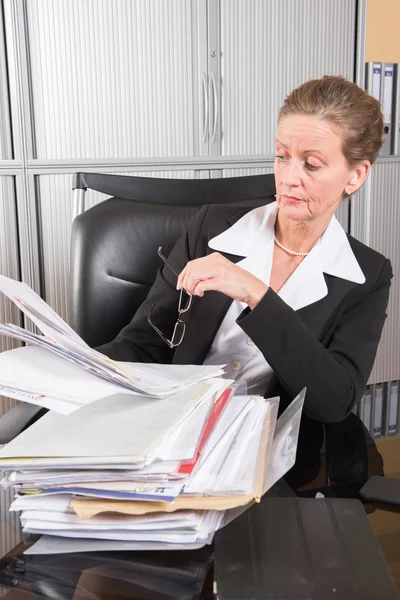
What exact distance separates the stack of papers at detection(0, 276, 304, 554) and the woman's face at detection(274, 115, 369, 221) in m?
0.67

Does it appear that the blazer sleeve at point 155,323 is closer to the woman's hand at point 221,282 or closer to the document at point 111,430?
the woman's hand at point 221,282

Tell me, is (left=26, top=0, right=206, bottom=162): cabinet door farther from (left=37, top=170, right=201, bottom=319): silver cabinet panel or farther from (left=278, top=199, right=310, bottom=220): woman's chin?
(left=278, top=199, right=310, bottom=220): woman's chin

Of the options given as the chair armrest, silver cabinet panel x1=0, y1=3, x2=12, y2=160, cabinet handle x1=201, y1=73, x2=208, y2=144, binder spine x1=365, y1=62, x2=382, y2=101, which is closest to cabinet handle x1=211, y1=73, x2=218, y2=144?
cabinet handle x1=201, y1=73, x2=208, y2=144

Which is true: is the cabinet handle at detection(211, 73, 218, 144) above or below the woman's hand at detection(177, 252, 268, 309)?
above

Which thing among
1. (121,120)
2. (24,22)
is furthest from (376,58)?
(24,22)

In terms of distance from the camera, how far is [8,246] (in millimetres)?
2629

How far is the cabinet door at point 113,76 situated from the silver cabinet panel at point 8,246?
0.18 m

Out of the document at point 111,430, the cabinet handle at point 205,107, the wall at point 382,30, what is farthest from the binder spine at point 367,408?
the wall at point 382,30

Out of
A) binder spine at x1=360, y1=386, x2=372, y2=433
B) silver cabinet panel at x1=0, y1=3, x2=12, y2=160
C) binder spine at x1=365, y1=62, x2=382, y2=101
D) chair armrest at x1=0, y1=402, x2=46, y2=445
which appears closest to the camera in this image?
chair armrest at x1=0, y1=402, x2=46, y2=445

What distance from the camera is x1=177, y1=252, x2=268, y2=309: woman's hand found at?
1.09 m

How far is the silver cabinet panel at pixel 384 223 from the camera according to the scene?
3.11 metres

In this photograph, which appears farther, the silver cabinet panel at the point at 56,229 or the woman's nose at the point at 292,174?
the silver cabinet panel at the point at 56,229

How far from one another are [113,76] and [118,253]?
1.43m

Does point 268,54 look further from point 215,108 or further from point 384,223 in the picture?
point 384,223
